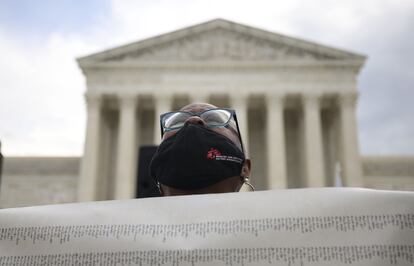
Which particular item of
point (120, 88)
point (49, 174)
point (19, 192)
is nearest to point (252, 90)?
point (120, 88)

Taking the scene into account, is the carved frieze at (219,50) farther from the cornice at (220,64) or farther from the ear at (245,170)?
the ear at (245,170)

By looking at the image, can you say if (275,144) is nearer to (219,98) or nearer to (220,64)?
(219,98)

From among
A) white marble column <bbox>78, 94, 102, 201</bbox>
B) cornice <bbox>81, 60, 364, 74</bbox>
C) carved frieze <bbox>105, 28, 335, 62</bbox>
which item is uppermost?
carved frieze <bbox>105, 28, 335, 62</bbox>

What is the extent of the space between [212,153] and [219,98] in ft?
127

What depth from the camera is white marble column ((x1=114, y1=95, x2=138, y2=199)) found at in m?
38.3

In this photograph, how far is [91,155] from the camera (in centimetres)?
3906

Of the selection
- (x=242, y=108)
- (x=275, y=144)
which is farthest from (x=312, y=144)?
(x=242, y=108)

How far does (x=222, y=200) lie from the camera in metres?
1.89

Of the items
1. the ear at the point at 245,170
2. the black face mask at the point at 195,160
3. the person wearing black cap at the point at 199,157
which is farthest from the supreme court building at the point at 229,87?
the black face mask at the point at 195,160

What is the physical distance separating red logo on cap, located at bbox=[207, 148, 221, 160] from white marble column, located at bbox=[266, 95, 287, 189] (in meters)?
35.7

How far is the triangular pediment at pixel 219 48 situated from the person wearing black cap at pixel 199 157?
3862cm

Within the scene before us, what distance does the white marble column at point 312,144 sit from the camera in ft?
126

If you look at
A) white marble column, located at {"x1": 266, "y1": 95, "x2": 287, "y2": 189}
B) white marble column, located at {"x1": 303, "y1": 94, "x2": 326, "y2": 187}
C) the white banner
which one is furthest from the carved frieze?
the white banner

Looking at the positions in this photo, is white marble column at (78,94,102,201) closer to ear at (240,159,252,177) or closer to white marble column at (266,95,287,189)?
white marble column at (266,95,287,189)
